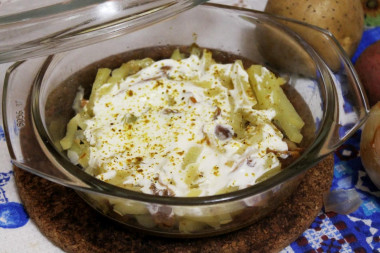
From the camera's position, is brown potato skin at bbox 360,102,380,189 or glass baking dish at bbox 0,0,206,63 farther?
brown potato skin at bbox 360,102,380,189

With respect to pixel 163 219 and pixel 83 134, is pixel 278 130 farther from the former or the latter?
pixel 83 134

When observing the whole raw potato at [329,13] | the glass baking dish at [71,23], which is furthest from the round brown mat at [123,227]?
the whole raw potato at [329,13]

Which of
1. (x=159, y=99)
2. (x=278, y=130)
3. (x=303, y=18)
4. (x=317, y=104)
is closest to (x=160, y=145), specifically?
(x=159, y=99)

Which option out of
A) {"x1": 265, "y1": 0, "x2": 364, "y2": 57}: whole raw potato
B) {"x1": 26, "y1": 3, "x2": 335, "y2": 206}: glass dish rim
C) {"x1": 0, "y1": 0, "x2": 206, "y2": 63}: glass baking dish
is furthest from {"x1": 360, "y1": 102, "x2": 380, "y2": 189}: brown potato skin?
{"x1": 0, "y1": 0, "x2": 206, "y2": 63}: glass baking dish

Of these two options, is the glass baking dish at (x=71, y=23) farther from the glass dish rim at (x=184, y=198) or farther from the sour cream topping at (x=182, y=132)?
the sour cream topping at (x=182, y=132)

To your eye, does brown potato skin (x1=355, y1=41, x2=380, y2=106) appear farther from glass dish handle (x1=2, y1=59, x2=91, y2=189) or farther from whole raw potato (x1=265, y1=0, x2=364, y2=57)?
glass dish handle (x1=2, y1=59, x2=91, y2=189)
